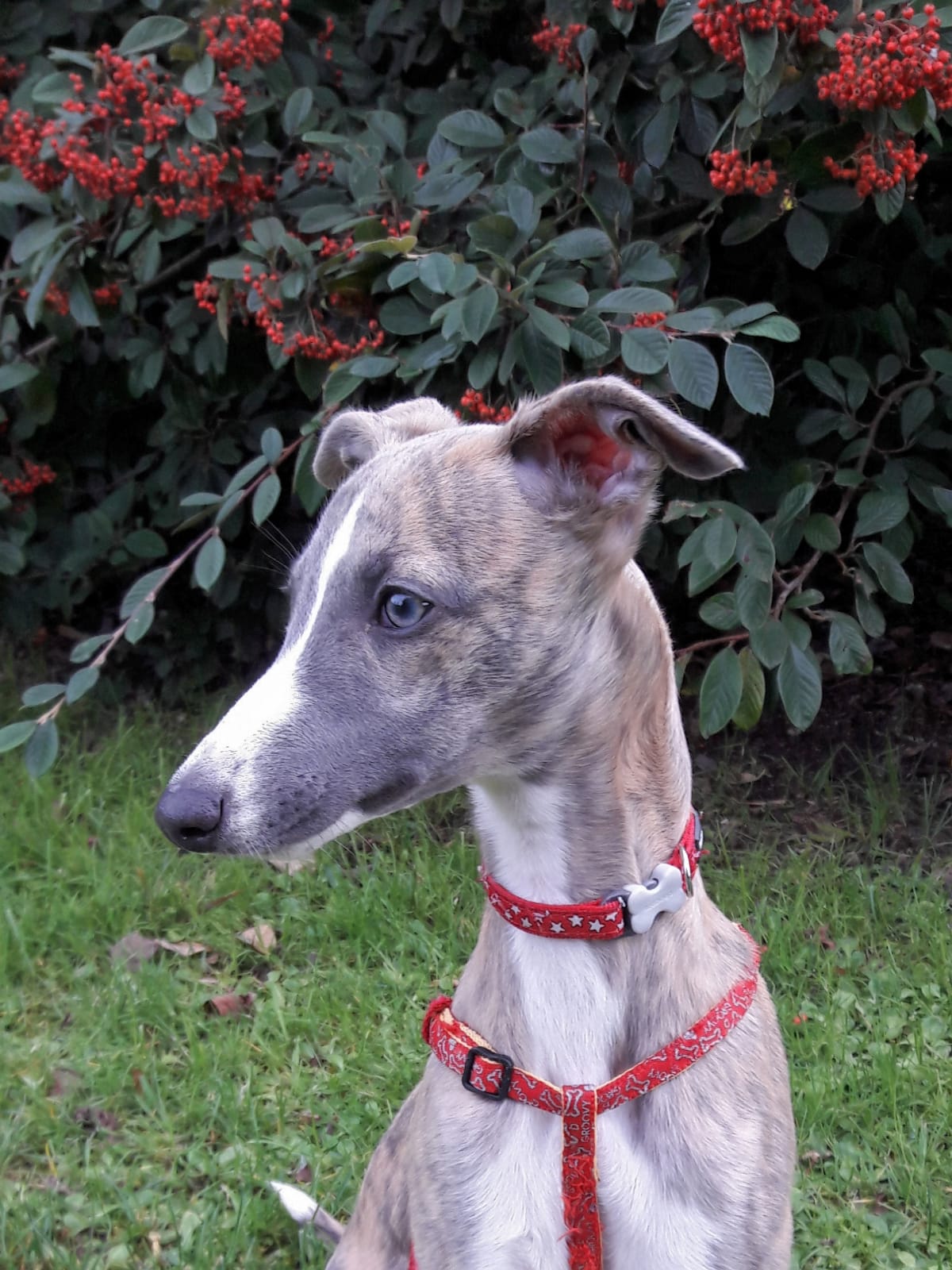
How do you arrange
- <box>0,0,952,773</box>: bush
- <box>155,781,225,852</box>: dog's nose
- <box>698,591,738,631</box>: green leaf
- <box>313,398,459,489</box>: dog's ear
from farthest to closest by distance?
<box>698,591,738,631</box>: green leaf < <box>0,0,952,773</box>: bush < <box>313,398,459,489</box>: dog's ear < <box>155,781,225,852</box>: dog's nose

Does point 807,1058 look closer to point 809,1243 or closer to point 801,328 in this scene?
point 809,1243

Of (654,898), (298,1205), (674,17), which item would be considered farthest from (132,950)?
(674,17)

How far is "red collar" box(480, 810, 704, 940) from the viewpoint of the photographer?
6.51 ft

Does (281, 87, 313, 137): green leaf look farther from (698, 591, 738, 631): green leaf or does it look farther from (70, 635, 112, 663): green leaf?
(698, 591, 738, 631): green leaf

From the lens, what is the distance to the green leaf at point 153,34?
10.5ft

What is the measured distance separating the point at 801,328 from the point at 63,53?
2173mm

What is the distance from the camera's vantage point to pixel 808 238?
125 inches

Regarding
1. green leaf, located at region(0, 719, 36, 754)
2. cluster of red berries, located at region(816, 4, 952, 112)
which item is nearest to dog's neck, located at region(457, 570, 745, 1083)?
cluster of red berries, located at region(816, 4, 952, 112)

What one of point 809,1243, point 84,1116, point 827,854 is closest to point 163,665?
point 84,1116

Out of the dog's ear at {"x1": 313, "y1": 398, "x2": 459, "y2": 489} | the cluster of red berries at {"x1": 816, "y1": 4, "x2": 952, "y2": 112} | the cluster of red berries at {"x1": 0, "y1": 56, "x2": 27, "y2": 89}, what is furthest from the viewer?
the cluster of red berries at {"x1": 0, "y1": 56, "x2": 27, "y2": 89}

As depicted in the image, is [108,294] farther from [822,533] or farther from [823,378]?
[822,533]

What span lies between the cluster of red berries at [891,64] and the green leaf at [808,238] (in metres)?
0.55

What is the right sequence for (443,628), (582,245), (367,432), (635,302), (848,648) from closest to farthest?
(443,628) → (367,432) → (635,302) → (582,245) → (848,648)

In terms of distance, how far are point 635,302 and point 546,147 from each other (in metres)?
0.52
